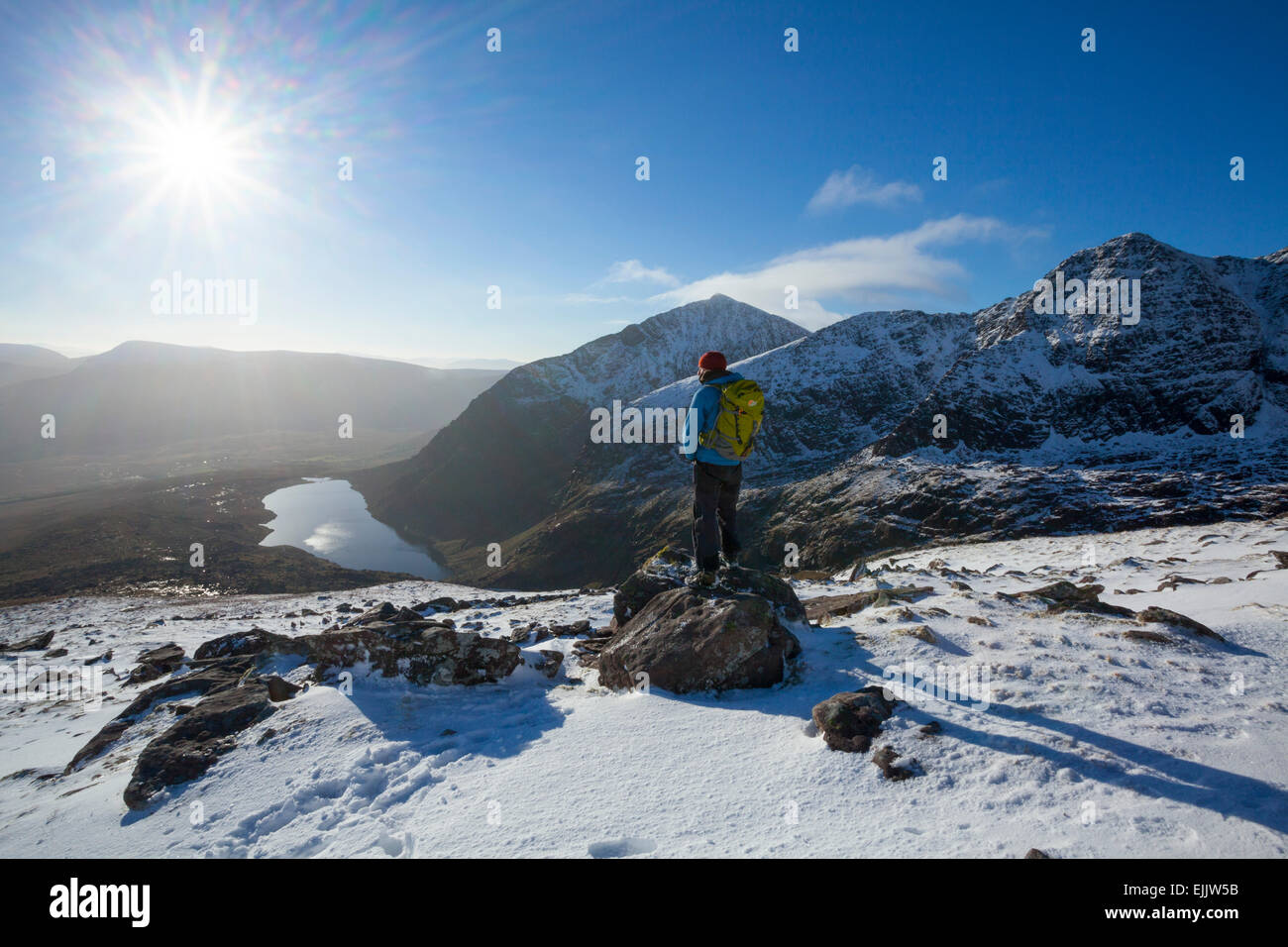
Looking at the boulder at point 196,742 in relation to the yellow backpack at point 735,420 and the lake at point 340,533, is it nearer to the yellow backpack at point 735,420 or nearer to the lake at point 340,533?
the yellow backpack at point 735,420

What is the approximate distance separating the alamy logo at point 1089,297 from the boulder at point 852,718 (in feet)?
282

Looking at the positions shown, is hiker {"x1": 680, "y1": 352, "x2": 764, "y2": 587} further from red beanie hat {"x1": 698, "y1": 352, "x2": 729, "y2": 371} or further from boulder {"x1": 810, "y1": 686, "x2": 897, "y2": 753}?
boulder {"x1": 810, "y1": 686, "x2": 897, "y2": 753}

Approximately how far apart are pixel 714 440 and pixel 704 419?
356 millimetres

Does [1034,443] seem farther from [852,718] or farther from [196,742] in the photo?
[196,742]

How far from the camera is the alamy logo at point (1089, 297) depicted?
221 ft

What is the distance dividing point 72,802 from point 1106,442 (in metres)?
74.5

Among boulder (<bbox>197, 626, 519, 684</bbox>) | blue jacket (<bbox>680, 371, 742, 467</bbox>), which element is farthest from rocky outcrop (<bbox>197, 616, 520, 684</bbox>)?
blue jacket (<bbox>680, 371, 742, 467</bbox>)

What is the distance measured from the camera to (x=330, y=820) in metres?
4.67

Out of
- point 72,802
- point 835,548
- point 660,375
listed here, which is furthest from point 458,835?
point 660,375

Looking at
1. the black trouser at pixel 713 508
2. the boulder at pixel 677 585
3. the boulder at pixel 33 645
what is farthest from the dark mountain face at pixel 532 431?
the black trouser at pixel 713 508
